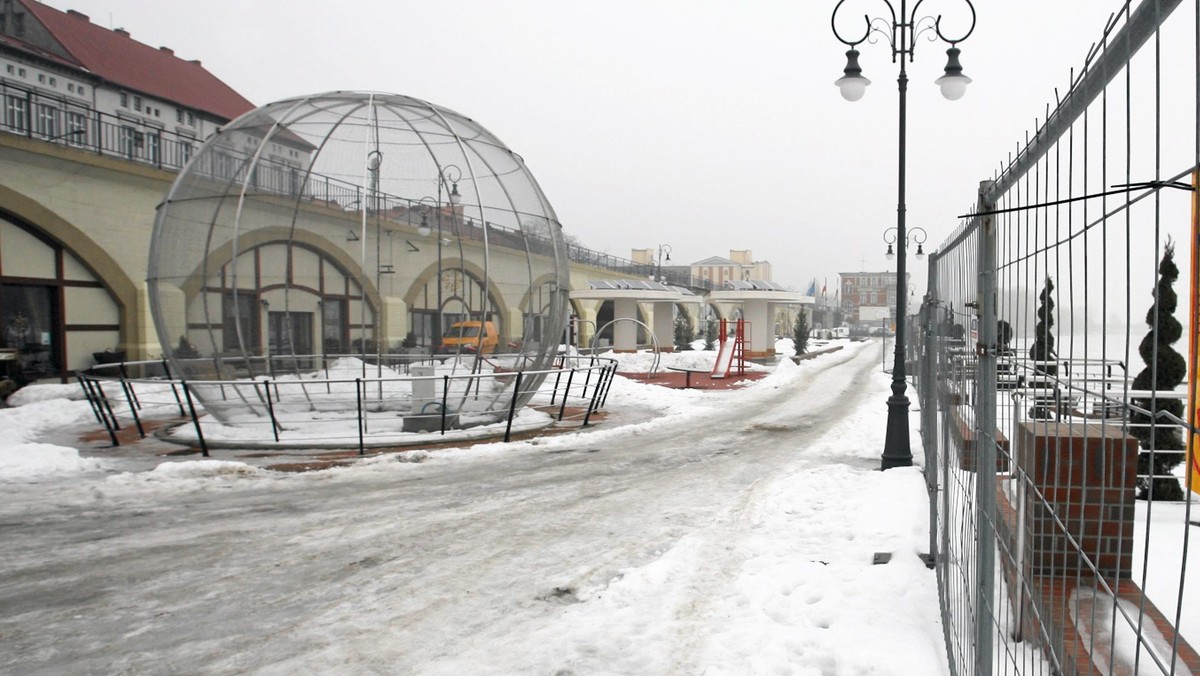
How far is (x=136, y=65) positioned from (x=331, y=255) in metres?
33.2

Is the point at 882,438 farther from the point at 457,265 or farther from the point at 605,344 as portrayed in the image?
the point at 605,344

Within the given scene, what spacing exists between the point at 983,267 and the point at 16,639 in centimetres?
538

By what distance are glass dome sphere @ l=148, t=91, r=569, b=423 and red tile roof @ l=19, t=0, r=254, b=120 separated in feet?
89.2

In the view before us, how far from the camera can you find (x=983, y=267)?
9.25 ft

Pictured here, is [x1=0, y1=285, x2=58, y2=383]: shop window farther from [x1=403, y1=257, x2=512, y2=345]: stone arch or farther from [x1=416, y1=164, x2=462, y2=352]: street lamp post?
[x1=416, y1=164, x2=462, y2=352]: street lamp post

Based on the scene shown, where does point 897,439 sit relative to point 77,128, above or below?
below

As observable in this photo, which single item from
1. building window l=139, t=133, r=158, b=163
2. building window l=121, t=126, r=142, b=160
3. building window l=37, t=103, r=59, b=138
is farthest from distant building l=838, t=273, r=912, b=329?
building window l=37, t=103, r=59, b=138

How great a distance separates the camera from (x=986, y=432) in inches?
109

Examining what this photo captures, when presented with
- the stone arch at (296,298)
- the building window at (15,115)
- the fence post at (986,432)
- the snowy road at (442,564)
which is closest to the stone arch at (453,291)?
the stone arch at (296,298)

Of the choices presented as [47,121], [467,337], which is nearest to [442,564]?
[467,337]

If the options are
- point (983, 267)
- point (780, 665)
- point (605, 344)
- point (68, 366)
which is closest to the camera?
point (983, 267)

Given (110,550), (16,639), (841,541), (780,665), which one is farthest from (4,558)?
(841,541)

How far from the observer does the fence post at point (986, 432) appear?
2701 millimetres

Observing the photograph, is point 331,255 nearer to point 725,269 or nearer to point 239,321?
point 239,321
